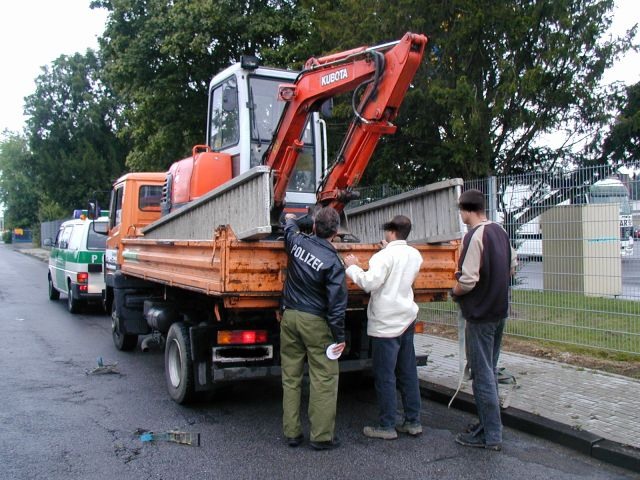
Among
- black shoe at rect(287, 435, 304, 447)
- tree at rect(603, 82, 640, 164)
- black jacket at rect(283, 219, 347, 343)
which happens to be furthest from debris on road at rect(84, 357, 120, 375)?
tree at rect(603, 82, 640, 164)

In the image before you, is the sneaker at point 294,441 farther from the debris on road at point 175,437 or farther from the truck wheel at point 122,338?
the truck wheel at point 122,338

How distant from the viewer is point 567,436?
16.3 ft

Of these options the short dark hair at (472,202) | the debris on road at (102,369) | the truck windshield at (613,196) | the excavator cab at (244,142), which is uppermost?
the excavator cab at (244,142)

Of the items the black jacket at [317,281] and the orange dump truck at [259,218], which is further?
the orange dump truck at [259,218]

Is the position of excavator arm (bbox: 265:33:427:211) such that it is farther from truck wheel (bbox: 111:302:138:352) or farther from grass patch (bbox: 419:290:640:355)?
truck wheel (bbox: 111:302:138:352)

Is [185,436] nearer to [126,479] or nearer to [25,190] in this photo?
[126,479]

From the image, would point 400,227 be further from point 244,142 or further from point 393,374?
point 244,142

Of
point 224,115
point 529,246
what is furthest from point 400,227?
point 224,115

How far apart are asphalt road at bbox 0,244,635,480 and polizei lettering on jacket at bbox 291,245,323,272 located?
4.76 feet

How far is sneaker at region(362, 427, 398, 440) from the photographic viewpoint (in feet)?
16.7

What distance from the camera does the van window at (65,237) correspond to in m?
13.6

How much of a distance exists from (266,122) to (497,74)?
4.03m

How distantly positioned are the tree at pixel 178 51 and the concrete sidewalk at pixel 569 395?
980 cm

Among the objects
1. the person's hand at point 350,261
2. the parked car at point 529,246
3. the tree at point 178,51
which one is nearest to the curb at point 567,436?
the person's hand at point 350,261
